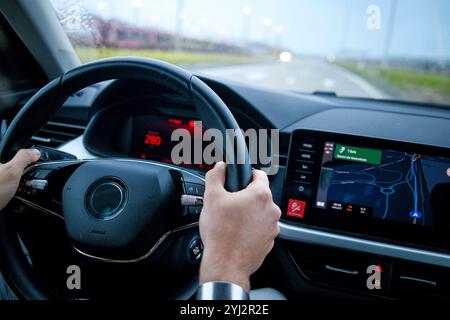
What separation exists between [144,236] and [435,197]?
130 cm

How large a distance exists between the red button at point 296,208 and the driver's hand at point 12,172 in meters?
1.16

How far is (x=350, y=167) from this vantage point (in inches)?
83.2

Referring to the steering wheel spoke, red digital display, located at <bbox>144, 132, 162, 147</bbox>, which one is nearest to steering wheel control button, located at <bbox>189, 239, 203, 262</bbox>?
the steering wheel spoke

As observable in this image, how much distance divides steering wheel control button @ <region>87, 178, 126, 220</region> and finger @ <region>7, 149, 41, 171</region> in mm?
266

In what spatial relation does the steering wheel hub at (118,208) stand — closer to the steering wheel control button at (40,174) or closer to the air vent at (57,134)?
the steering wheel control button at (40,174)

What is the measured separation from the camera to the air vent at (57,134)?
2.67m

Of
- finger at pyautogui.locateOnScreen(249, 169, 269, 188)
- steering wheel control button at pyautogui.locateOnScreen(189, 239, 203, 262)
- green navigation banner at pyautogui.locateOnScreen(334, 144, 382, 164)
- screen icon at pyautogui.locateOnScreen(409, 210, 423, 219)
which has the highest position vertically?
finger at pyautogui.locateOnScreen(249, 169, 269, 188)

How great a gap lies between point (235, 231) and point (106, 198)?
62 cm

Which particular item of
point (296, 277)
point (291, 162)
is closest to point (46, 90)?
point (291, 162)

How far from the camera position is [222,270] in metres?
1.17

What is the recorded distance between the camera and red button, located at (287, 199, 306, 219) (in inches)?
85.8

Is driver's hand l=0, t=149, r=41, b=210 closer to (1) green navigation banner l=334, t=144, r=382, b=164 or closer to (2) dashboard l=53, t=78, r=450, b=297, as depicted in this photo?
(2) dashboard l=53, t=78, r=450, b=297

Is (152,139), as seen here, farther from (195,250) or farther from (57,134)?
(195,250)

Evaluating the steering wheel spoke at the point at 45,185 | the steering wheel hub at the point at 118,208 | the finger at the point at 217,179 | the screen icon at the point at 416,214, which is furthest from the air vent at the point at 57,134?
the screen icon at the point at 416,214
